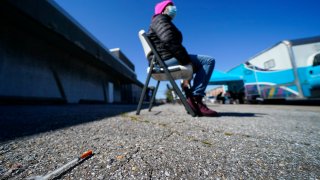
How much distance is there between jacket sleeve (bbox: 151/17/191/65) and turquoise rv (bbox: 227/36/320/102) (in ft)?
22.4

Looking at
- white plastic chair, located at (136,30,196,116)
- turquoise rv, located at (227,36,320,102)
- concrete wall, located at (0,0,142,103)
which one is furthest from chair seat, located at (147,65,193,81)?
turquoise rv, located at (227,36,320,102)

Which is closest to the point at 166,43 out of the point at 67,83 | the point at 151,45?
the point at 151,45

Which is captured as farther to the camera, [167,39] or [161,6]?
[161,6]

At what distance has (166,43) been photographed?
1.46 m

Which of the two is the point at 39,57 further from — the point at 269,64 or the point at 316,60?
the point at 316,60

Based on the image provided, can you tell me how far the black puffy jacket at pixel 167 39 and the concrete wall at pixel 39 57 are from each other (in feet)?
16.7

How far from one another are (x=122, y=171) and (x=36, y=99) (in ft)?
23.8

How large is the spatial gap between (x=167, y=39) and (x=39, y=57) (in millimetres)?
7490

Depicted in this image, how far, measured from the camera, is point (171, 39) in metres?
1.44

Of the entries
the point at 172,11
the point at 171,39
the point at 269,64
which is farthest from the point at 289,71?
the point at 171,39

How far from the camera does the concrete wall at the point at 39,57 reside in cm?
491

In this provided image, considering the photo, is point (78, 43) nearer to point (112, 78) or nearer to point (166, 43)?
point (166, 43)

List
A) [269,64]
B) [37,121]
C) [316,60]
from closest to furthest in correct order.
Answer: [37,121]
[316,60]
[269,64]

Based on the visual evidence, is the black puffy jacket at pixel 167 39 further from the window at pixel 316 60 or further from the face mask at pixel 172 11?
the window at pixel 316 60
